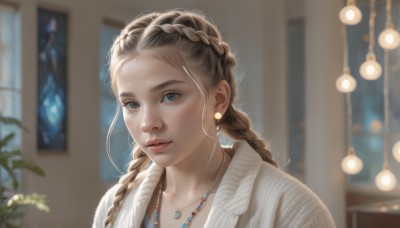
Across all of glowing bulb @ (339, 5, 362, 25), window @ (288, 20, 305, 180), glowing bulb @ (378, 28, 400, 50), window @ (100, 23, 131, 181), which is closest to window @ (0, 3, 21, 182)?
window @ (100, 23, 131, 181)

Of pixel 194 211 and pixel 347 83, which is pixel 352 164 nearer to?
pixel 347 83

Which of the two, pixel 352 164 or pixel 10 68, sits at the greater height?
pixel 10 68

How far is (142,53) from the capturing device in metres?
1.28

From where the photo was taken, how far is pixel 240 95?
21.3 ft

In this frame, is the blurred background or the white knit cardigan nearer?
the white knit cardigan

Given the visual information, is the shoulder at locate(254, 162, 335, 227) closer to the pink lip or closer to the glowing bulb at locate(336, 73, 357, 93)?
the pink lip

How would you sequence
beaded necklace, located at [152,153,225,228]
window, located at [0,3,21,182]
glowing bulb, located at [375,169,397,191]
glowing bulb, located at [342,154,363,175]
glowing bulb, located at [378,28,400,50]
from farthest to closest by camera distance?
window, located at [0,3,21,182] < glowing bulb, located at [342,154,363,175] < glowing bulb, located at [375,169,397,191] < glowing bulb, located at [378,28,400,50] < beaded necklace, located at [152,153,225,228]

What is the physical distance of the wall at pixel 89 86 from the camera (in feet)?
17.3

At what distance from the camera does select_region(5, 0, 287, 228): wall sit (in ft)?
17.3

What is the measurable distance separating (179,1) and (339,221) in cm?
295

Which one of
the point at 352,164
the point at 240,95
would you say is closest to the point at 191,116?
the point at 352,164

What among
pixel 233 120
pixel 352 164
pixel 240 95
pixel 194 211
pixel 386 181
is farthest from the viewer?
pixel 240 95

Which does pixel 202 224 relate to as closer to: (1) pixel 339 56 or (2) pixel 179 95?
(2) pixel 179 95

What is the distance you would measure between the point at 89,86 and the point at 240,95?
1641mm
